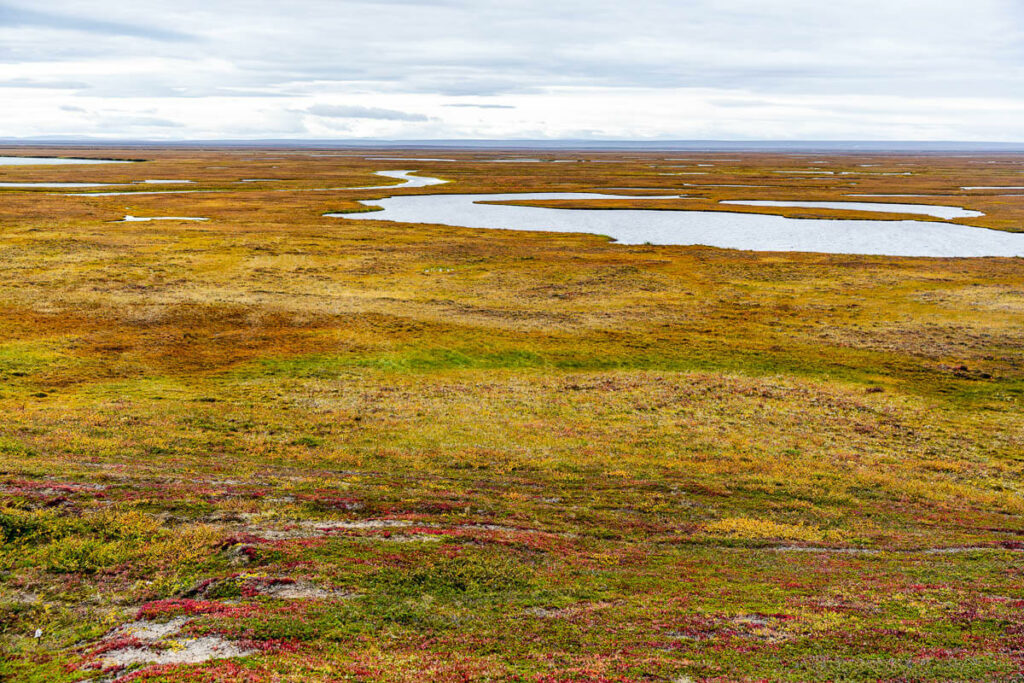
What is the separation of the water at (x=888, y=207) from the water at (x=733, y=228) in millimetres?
15420

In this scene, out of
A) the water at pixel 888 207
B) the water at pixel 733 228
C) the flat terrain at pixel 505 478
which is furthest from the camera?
the water at pixel 888 207

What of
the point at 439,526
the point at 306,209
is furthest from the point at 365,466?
the point at 306,209

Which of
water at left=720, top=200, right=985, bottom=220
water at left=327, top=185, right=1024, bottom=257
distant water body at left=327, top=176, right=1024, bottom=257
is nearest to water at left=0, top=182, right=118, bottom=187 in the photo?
distant water body at left=327, top=176, right=1024, bottom=257

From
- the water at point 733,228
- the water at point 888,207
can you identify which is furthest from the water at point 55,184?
the water at point 888,207

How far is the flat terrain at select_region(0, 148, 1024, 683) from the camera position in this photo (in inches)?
574

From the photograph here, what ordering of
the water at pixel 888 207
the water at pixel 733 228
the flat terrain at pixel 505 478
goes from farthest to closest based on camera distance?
the water at pixel 888 207
the water at pixel 733 228
the flat terrain at pixel 505 478

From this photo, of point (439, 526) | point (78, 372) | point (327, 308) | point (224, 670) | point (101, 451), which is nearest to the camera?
point (224, 670)

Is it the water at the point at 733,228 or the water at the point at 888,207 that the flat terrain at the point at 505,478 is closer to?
the water at the point at 733,228

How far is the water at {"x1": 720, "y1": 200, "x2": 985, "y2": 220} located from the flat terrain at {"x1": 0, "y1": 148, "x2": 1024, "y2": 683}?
7150cm

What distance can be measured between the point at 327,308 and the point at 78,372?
62.6ft

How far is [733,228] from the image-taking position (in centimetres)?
10519

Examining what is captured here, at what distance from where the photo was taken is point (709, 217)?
118 metres

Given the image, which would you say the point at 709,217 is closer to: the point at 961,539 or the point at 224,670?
the point at 961,539

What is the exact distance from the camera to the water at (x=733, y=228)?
89.6m
